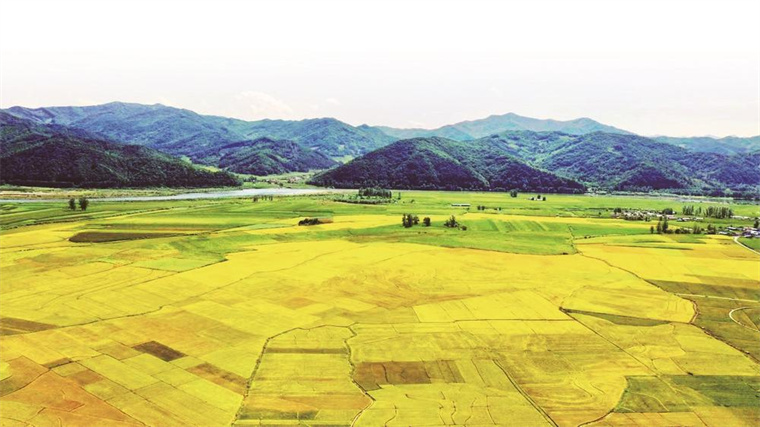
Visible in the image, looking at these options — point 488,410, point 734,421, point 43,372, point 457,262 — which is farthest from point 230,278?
point 734,421

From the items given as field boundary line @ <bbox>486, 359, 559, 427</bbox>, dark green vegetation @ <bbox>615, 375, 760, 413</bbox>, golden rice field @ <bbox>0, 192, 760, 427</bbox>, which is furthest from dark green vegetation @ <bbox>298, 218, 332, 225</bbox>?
dark green vegetation @ <bbox>615, 375, 760, 413</bbox>

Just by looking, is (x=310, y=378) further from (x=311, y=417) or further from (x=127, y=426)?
(x=127, y=426)

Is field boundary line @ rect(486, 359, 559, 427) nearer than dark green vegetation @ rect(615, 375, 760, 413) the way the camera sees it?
Yes

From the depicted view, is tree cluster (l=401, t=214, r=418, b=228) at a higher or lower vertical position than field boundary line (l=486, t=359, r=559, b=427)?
higher

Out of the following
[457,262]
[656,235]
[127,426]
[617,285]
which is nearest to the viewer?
[127,426]

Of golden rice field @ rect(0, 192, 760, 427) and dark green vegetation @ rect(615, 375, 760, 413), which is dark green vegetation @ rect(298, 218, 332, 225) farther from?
dark green vegetation @ rect(615, 375, 760, 413)

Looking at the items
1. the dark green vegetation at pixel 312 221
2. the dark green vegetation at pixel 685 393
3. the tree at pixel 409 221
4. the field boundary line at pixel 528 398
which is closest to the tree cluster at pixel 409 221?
the tree at pixel 409 221

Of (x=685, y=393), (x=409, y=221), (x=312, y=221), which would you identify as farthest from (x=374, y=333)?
(x=312, y=221)

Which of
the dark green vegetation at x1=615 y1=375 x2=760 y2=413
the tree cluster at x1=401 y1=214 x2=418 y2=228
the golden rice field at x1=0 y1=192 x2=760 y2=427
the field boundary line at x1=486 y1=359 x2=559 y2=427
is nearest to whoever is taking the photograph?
the field boundary line at x1=486 y1=359 x2=559 y2=427

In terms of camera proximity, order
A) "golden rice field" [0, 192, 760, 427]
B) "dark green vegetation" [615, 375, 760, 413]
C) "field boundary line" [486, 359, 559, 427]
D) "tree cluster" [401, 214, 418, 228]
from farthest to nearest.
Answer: "tree cluster" [401, 214, 418, 228] → "dark green vegetation" [615, 375, 760, 413] → "golden rice field" [0, 192, 760, 427] → "field boundary line" [486, 359, 559, 427]
